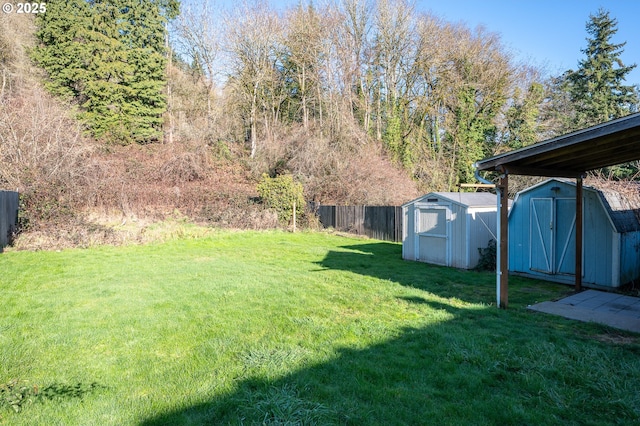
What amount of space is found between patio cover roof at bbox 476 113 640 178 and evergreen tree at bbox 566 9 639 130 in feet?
65.5

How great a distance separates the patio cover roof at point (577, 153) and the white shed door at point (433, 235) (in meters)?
3.20

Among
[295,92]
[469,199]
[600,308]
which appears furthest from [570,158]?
[295,92]

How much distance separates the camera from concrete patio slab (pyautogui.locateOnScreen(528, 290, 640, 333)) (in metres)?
4.80

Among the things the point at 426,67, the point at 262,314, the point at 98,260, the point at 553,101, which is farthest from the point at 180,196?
the point at 553,101

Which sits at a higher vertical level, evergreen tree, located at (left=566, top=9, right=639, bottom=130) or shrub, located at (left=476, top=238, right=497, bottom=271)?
evergreen tree, located at (left=566, top=9, right=639, bottom=130)

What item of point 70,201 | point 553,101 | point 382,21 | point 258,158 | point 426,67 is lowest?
point 70,201

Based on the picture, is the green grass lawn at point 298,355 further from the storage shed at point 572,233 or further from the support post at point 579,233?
the storage shed at point 572,233

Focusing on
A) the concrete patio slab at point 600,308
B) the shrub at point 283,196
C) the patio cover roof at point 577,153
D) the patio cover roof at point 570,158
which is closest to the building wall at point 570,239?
the patio cover roof at point 570,158

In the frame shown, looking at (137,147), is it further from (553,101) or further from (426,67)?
(553,101)

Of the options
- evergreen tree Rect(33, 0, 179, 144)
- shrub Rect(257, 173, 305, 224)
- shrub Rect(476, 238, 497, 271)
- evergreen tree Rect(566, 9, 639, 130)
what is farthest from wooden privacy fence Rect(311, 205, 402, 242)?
evergreen tree Rect(566, 9, 639, 130)

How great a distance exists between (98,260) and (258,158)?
12.9 meters

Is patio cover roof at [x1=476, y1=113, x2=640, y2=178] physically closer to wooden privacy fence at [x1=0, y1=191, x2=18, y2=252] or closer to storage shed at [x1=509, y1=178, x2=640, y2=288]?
storage shed at [x1=509, y1=178, x2=640, y2=288]

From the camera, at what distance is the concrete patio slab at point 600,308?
189 inches

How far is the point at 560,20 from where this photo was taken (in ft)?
48.8
